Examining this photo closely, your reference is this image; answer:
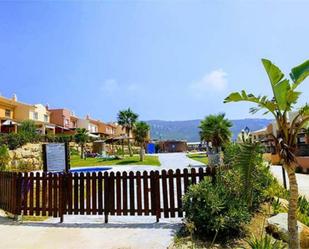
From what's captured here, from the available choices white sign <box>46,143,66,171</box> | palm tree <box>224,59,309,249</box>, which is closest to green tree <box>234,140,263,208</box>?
palm tree <box>224,59,309,249</box>

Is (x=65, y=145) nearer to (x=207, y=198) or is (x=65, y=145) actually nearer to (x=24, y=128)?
(x=207, y=198)

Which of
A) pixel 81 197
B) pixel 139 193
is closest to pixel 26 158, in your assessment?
pixel 81 197

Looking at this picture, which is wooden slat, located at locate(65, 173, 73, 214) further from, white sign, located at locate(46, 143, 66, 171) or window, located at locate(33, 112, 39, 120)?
window, located at locate(33, 112, 39, 120)

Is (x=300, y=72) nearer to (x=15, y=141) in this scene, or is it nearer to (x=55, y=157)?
(x=55, y=157)

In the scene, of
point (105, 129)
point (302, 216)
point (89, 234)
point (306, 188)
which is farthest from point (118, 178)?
point (105, 129)

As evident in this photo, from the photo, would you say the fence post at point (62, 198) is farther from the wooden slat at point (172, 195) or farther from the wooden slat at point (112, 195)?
the wooden slat at point (172, 195)

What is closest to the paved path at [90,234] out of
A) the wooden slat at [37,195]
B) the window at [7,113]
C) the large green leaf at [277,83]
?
the wooden slat at [37,195]

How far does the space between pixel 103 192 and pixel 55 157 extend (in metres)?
6.21

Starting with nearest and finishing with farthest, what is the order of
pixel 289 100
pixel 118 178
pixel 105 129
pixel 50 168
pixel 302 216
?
pixel 289 100
pixel 302 216
pixel 118 178
pixel 50 168
pixel 105 129

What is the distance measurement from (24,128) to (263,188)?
130 ft

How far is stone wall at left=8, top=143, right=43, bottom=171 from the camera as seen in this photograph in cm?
2417

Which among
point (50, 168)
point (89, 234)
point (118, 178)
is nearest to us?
point (89, 234)

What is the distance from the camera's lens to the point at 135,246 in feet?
21.1

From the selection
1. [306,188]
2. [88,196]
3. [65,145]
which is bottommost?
[306,188]
